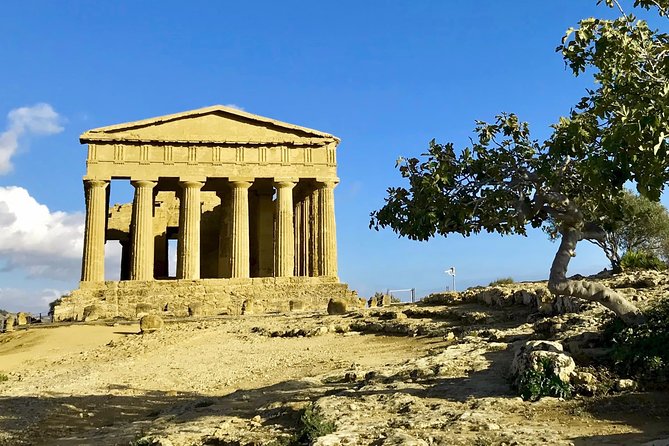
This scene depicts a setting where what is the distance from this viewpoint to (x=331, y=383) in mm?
11953

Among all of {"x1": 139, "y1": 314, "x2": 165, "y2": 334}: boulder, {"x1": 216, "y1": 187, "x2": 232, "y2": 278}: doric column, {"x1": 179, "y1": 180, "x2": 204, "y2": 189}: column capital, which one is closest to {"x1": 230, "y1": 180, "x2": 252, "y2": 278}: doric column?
{"x1": 216, "y1": 187, "x2": 232, "y2": 278}: doric column

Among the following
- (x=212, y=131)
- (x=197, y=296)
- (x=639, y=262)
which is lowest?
(x=197, y=296)

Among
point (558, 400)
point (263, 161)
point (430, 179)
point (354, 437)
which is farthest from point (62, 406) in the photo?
point (263, 161)

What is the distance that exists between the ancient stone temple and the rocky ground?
1033 cm

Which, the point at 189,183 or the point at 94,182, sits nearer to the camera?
the point at 94,182

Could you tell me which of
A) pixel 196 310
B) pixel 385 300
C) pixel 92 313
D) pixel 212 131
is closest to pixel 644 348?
pixel 196 310

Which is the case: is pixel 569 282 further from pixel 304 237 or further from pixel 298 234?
pixel 298 234

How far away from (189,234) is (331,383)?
26.4m

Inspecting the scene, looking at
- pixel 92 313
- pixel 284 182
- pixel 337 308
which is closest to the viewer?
pixel 337 308

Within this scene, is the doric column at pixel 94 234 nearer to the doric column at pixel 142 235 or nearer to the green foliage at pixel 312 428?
the doric column at pixel 142 235

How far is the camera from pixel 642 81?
8.43 m

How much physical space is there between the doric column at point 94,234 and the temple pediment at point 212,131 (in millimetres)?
2896

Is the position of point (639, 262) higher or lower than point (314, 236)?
lower

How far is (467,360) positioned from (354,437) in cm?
483
